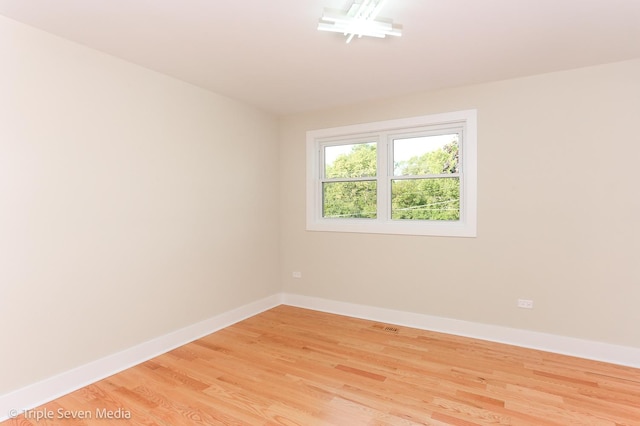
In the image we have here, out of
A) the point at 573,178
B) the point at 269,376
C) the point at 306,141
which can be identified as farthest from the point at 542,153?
the point at 269,376

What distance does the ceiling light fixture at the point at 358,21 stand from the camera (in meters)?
1.96

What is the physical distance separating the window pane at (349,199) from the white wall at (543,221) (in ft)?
1.58

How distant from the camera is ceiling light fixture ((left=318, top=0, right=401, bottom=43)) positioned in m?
1.96

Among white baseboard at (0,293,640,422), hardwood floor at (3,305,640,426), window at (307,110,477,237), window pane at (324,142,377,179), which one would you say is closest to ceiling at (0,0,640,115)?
window at (307,110,477,237)

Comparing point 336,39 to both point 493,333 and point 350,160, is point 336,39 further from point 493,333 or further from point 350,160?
point 493,333

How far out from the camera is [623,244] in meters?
2.85

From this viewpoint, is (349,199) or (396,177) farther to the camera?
(349,199)

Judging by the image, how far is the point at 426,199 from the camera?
12.4ft

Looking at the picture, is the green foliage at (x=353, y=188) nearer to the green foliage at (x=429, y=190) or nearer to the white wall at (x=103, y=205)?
the green foliage at (x=429, y=190)

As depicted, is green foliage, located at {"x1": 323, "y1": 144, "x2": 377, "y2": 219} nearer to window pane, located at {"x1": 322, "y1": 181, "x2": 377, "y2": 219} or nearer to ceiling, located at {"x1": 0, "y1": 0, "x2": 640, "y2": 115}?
window pane, located at {"x1": 322, "y1": 181, "x2": 377, "y2": 219}

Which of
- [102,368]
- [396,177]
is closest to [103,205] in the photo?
[102,368]

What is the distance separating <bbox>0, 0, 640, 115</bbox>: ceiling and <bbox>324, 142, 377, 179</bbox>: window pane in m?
0.95

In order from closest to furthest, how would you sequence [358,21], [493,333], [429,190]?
[358,21]
[493,333]
[429,190]

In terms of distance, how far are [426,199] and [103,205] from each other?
3075mm
